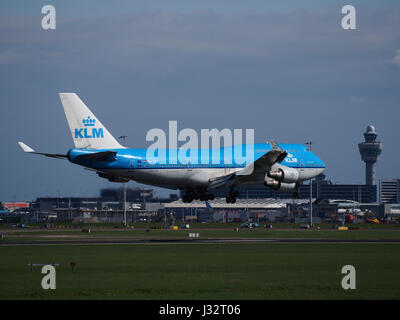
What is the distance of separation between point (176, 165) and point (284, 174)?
1319 cm

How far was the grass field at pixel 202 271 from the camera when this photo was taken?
3850 centimetres

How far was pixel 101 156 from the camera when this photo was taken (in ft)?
270

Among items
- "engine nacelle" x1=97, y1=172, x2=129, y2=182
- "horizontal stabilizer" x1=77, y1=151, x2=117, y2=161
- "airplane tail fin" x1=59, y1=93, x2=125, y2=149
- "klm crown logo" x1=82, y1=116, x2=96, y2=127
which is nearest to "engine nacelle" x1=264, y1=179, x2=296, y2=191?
"engine nacelle" x1=97, y1=172, x2=129, y2=182

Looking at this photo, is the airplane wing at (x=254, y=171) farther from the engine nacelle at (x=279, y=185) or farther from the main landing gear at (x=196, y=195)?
the main landing gear at (x=196, y=195)

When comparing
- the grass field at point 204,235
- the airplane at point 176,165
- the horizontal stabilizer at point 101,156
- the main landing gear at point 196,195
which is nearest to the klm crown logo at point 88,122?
the airplane at point 176,165

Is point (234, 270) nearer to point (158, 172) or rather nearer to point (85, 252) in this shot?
point (85, 252)

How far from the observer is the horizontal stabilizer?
81.2 meters

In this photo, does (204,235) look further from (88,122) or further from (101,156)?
(88,122)

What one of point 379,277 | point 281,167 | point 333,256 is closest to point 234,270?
point 379,277

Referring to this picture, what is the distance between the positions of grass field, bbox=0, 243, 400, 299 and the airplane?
1469cm

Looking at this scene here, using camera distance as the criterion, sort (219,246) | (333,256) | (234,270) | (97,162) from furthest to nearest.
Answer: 1. (97,162)
2. (219,246)
3. (333,256)
4. (234,270)

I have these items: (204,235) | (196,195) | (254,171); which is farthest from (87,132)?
(204,235)

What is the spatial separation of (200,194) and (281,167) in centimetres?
1165
